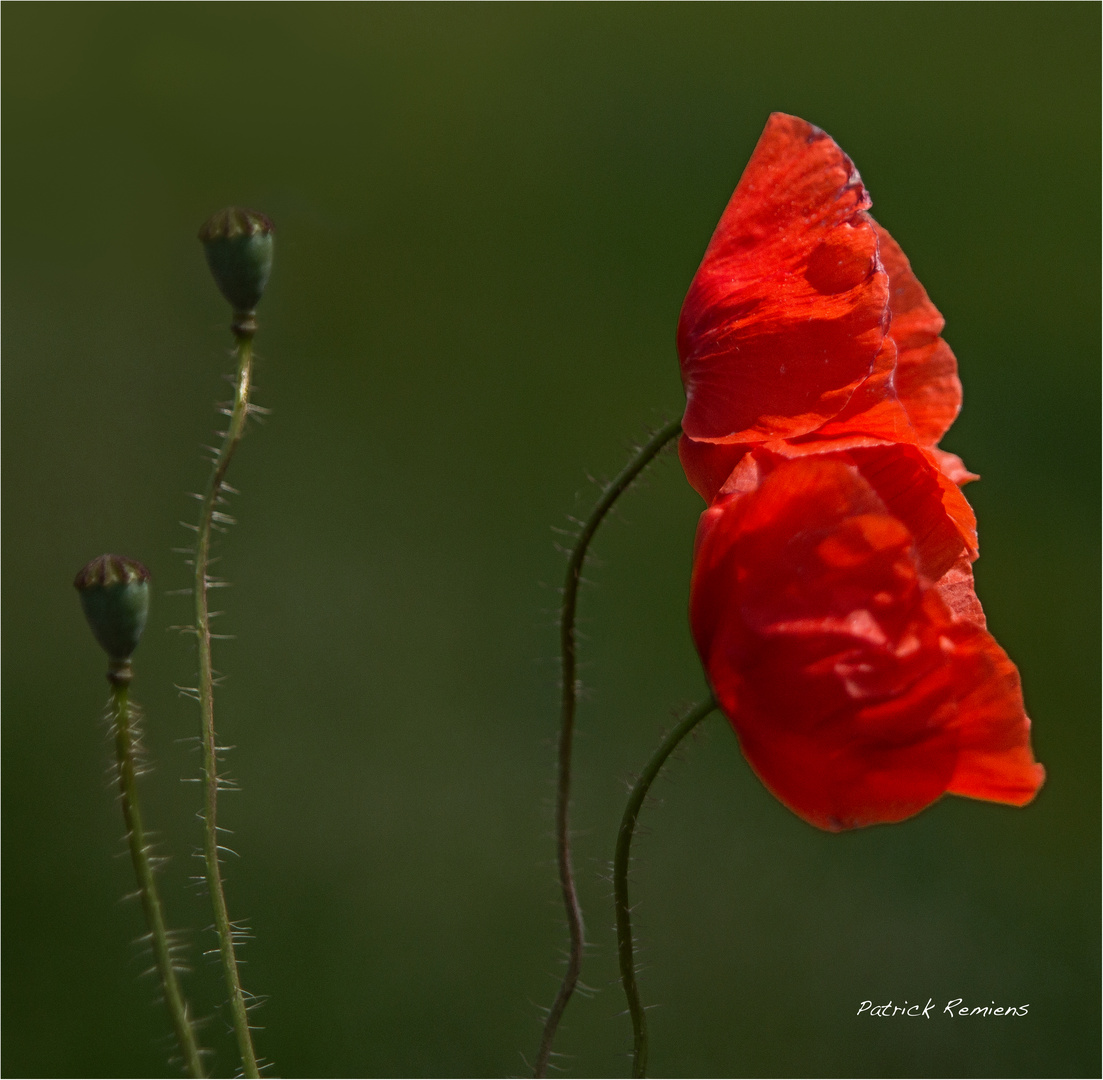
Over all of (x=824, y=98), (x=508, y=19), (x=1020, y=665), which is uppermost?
(x=508, y=19)

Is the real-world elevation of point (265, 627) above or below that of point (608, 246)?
below

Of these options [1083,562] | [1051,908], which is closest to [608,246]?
[1083,562]

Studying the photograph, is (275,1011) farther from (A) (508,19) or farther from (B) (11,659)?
(A) (508,19)

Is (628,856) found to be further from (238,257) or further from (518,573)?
(518,573)

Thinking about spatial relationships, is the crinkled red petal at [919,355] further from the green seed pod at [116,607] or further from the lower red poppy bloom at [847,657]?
the green seed pod at [116,607]

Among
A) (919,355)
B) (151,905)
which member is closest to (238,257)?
(151,905)

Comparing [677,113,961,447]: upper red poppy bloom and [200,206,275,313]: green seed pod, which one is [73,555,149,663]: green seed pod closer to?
[200,206,275,313]: green seed pod
